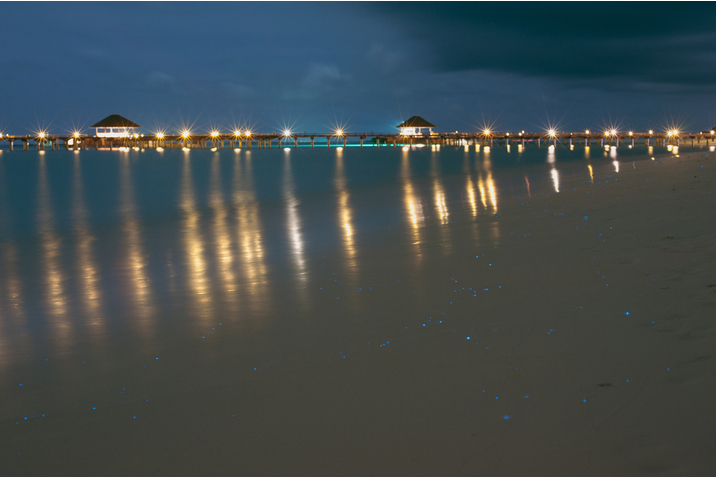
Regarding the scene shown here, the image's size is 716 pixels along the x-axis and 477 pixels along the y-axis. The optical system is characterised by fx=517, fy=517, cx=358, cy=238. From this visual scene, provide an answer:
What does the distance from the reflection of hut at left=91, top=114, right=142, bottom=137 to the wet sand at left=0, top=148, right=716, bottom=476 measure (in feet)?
322

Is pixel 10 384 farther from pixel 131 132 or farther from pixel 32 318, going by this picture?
pixel 131 132

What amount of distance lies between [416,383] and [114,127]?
101695 millimetres

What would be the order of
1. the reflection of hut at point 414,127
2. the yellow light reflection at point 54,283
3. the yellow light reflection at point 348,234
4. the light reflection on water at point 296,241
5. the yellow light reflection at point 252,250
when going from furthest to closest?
the reflection of hut at point 414,127 → the yellow light reflection at point 348,234 → the light reflection on water at point 296,241 → the yellow light reflection at point 252,250 → the yellow light reflection at point 54,283

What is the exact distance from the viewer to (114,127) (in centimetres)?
9238

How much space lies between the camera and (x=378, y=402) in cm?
281

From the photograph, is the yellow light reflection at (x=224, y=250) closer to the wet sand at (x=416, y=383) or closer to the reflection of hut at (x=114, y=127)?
the wet sand at (x=416, y=383)

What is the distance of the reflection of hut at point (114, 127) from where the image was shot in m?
92.2

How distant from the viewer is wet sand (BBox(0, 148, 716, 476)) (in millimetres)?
2373

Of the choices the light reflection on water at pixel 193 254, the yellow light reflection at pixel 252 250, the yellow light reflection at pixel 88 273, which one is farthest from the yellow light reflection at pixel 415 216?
the yellow light reflection at pixel 88 273

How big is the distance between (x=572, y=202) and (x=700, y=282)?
Answer: 250 inches

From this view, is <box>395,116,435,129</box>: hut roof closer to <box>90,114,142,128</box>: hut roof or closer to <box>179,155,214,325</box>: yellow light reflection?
<box>90,114,142,128</box>: hut roof

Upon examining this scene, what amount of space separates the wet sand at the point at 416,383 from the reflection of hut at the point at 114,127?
322ft

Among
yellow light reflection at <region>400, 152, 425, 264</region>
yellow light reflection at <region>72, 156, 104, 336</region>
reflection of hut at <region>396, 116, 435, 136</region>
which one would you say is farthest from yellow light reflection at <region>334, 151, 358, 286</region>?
reflection of hut at <region>396, 116, 435, 136</region>

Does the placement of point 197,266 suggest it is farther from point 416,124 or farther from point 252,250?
point 416,124
